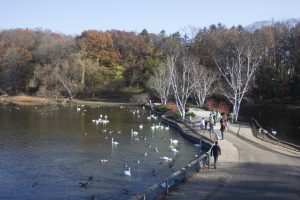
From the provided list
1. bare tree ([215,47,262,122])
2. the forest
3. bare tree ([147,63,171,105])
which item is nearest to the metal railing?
bare tree ([215,47,262,122])

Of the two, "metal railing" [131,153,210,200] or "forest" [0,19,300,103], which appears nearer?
"metal railing" [131,153,210,200]

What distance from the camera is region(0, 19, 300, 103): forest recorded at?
77.4m

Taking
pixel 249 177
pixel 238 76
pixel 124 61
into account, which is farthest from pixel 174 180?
pixel 124 61

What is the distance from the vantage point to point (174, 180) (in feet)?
64.0

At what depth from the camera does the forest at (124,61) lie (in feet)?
254

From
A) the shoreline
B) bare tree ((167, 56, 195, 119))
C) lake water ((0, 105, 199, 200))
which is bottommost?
lake water ((0, 105, 199, 200))

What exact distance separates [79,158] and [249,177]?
12.2 metres

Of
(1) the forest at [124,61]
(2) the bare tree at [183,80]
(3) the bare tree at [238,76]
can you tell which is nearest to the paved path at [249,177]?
(3) the bare tree at [238,76]

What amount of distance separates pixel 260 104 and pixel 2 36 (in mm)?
68893

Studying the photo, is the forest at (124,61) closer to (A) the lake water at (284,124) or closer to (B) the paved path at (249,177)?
(A) the lake water at (284,124)

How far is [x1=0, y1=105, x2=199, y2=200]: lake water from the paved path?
307cm

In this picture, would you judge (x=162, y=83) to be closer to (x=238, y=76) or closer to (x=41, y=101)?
(x=41, y=101)

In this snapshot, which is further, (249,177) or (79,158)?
(79,158)

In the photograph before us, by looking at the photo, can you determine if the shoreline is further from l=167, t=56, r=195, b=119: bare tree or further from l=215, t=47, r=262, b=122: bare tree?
l=215, t=47, r=262, b=122: bare tree
